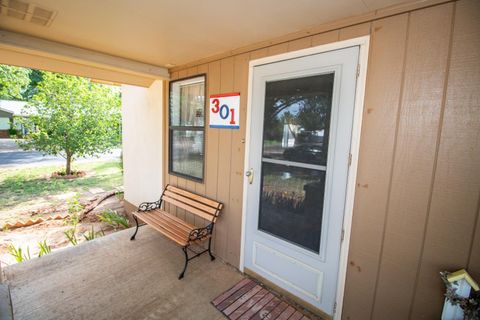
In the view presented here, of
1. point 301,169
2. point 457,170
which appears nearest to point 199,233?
point 301,169

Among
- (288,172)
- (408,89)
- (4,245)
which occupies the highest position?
(408,89)

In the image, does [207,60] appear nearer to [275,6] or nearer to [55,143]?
[275,6]

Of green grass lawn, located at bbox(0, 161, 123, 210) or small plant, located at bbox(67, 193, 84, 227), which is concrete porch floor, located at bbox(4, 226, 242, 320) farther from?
green grass lawn, located at bbox(0, 161, 123, 210)

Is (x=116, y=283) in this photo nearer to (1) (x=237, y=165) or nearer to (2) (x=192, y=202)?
(2) (x=192, y=202)

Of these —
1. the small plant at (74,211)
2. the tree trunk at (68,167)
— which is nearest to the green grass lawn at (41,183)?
the tree trunk at (68,167)

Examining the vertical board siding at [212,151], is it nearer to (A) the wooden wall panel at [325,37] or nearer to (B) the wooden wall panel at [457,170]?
(A) the wooden wall panel at [325,37]

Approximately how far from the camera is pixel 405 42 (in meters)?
1.39

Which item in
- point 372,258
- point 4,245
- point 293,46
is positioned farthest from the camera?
point 4,245

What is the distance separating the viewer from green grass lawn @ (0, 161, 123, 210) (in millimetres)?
5165

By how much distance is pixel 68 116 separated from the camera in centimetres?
671

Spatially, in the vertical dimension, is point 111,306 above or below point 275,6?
below

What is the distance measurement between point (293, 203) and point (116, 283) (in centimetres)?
186

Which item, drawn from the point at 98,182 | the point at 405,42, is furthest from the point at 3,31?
the point at 98,182

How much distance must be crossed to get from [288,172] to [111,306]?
1894 millimetres
